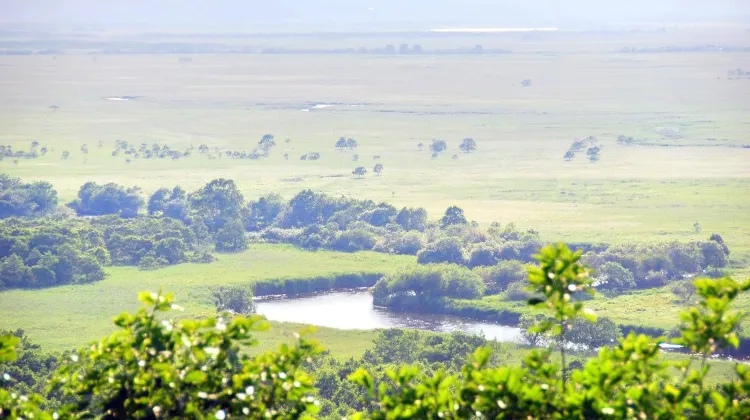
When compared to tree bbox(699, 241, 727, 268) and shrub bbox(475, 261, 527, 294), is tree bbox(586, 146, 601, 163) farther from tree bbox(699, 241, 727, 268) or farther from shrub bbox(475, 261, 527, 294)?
shrub bbox(475, 261, 527, 294)

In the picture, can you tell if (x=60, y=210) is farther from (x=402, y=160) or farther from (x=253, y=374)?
(x=253, y=374)

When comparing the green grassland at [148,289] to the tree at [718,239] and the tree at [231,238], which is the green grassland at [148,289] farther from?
the tree at [718,239]

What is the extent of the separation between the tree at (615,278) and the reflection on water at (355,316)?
6237mm

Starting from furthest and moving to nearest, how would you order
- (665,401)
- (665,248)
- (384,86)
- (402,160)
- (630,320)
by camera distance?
1. (384,86)
2. (402,160)
3. (665,248)
4. (630,320)
5. (665,401)

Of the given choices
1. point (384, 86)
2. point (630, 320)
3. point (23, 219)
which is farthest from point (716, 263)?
point (384, 86)

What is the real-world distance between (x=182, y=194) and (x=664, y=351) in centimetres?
4031

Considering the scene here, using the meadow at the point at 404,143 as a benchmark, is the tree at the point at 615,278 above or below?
below

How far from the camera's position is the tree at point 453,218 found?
65.0 m

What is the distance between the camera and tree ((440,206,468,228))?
65019 mm

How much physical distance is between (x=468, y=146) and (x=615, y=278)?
52535 millimetres

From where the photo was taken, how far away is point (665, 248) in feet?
180

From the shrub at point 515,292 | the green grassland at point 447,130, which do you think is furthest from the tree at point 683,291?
the green grassland at point 447,130

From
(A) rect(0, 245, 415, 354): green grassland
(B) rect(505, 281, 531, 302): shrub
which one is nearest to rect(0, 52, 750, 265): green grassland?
(B) rect(505, 281, 531, 302): shrub

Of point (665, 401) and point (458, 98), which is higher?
point (458, 98)
